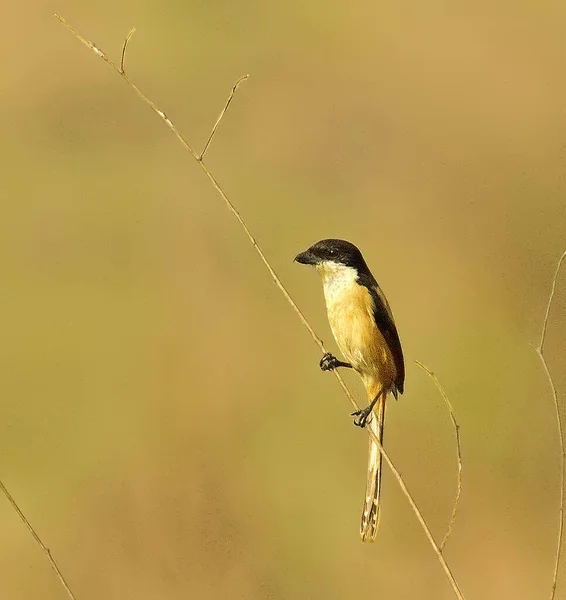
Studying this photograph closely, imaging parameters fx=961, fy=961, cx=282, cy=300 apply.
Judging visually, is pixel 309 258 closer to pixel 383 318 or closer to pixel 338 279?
pixel 338 279

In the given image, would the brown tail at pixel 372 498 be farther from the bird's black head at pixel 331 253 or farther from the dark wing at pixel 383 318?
the bird's black head at pixel 331 253

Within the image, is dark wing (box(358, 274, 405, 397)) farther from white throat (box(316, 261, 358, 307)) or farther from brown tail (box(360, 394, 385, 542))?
brown tail (box(360, 394, 385, 542))

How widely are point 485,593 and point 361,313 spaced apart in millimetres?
4743

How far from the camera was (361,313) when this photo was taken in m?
3.70

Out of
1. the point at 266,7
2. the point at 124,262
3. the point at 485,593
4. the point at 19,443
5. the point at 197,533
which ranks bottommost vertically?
the point at 485,593

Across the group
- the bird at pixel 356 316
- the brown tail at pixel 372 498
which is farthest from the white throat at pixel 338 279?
the brown tail at pixel 372 498

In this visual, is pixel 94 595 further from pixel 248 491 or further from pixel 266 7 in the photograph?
pixel 266 7

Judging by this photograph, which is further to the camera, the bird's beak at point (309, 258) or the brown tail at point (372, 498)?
the bird's beak at point (309, 258)

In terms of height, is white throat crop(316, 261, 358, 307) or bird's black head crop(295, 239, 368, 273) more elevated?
bird's black head crop(295, 239, 368, 273)

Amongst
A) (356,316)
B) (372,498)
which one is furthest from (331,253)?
(372,498)

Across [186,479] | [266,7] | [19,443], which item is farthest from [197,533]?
[266,7]

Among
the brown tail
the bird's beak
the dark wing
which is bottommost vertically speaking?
the brown tail

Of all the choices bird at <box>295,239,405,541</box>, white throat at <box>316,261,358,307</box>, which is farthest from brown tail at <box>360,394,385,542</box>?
white throat at <box>316,261,358,307</box>

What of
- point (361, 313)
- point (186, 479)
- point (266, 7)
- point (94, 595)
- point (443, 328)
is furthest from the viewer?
point (266, 7)
